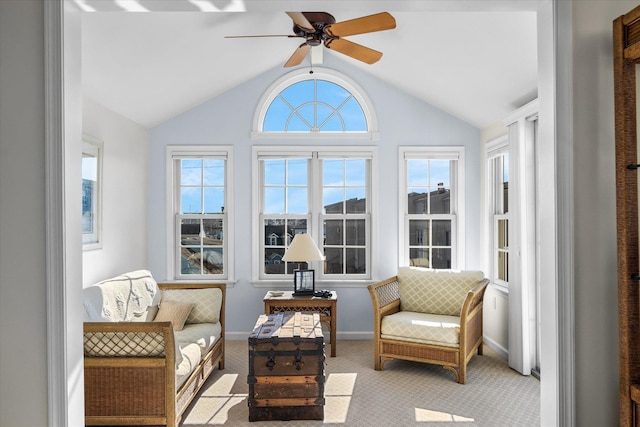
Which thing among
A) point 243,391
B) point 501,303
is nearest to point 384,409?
point 243,391

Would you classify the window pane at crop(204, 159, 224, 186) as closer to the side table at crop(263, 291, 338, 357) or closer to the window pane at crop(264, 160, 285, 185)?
the window pane at crop(264, 160, 285, 185)

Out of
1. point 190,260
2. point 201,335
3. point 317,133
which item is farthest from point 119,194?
point 317,133

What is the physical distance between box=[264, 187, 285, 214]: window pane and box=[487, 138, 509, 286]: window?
2430 mm

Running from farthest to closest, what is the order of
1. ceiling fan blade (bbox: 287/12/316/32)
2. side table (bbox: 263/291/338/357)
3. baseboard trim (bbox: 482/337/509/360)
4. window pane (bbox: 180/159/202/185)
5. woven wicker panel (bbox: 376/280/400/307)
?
window pane (bbox: 180/159/202/185)
side table (bbox: 263/291/338/357)
baseboard trim (bbox: 482/337/509/360)
woven wicker panel (bbox: 376/280/400/307)
ceiling fan blade (bbox: 287/12/316/32)

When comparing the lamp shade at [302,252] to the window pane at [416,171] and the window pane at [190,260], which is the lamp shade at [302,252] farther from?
the window pane at [416,171]

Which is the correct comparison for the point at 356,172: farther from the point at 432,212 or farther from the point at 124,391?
the point at 124,391

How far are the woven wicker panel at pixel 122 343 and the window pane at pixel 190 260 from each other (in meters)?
2.50

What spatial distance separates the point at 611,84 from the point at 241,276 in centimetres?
426

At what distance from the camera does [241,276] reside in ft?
16.8

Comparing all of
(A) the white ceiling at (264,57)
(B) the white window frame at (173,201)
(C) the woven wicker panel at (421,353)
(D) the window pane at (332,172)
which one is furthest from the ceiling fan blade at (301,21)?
(C) the woven wicker panel at (421,353)

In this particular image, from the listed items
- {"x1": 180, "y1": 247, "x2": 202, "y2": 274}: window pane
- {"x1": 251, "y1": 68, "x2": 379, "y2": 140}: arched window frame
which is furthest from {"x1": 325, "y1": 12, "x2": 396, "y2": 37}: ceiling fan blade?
{"x1": 180, "y1": 247, "x2": 202, "y2": 274}: window pane

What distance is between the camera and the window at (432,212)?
518cm

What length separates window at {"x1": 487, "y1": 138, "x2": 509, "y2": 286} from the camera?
4516 millimetres

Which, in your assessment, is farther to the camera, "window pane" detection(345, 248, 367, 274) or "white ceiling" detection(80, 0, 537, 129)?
"window pane" detection(345, 248, 367, 274)
